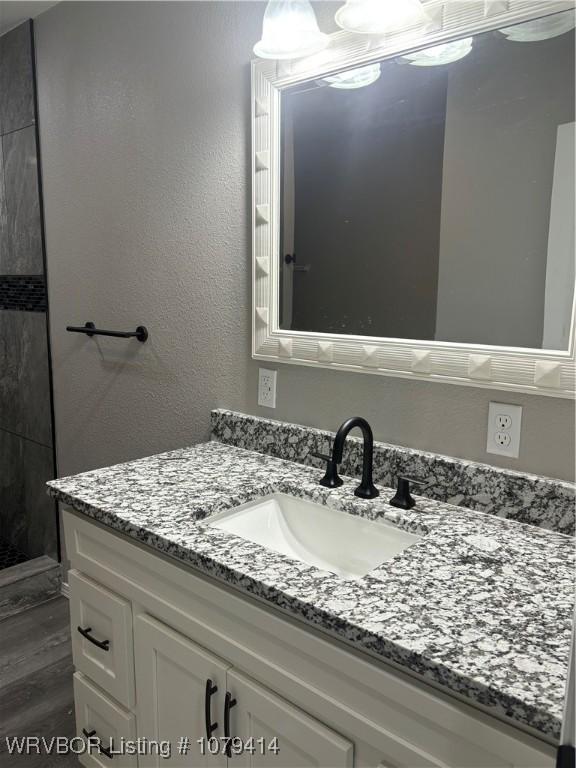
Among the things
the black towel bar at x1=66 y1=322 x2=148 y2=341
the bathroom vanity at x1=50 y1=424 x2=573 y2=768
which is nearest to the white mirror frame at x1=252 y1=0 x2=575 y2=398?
the bathroom vanity at x1=50 y1=424 x2=573 y2=768

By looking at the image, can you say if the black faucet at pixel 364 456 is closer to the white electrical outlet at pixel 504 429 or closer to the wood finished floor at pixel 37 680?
the white electrical outlet at pixel 504 429

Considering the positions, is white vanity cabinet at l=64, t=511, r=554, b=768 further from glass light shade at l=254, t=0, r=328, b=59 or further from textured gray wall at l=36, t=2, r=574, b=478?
glass light shade at l=254, t=0, r=328, b=59

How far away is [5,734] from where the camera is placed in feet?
5.96

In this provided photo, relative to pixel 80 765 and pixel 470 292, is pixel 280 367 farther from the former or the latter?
pixel 80 765

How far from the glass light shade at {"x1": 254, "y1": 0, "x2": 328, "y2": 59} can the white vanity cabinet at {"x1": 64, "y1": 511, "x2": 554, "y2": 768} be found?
3.87 ft

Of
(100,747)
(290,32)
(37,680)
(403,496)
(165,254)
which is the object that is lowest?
(37,680)

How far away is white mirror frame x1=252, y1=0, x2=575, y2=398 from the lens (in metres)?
1.18

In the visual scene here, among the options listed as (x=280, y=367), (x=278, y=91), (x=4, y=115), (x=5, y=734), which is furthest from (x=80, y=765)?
(x=4, y=115)

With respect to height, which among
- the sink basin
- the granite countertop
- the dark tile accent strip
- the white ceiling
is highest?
the white ceiling

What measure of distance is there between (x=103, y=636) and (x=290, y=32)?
147cm

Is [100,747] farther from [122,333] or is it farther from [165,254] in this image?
[165,254]

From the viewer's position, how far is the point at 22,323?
262 centimetres

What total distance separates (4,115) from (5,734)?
7.58 feet

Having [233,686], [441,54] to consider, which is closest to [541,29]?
[441,54]
